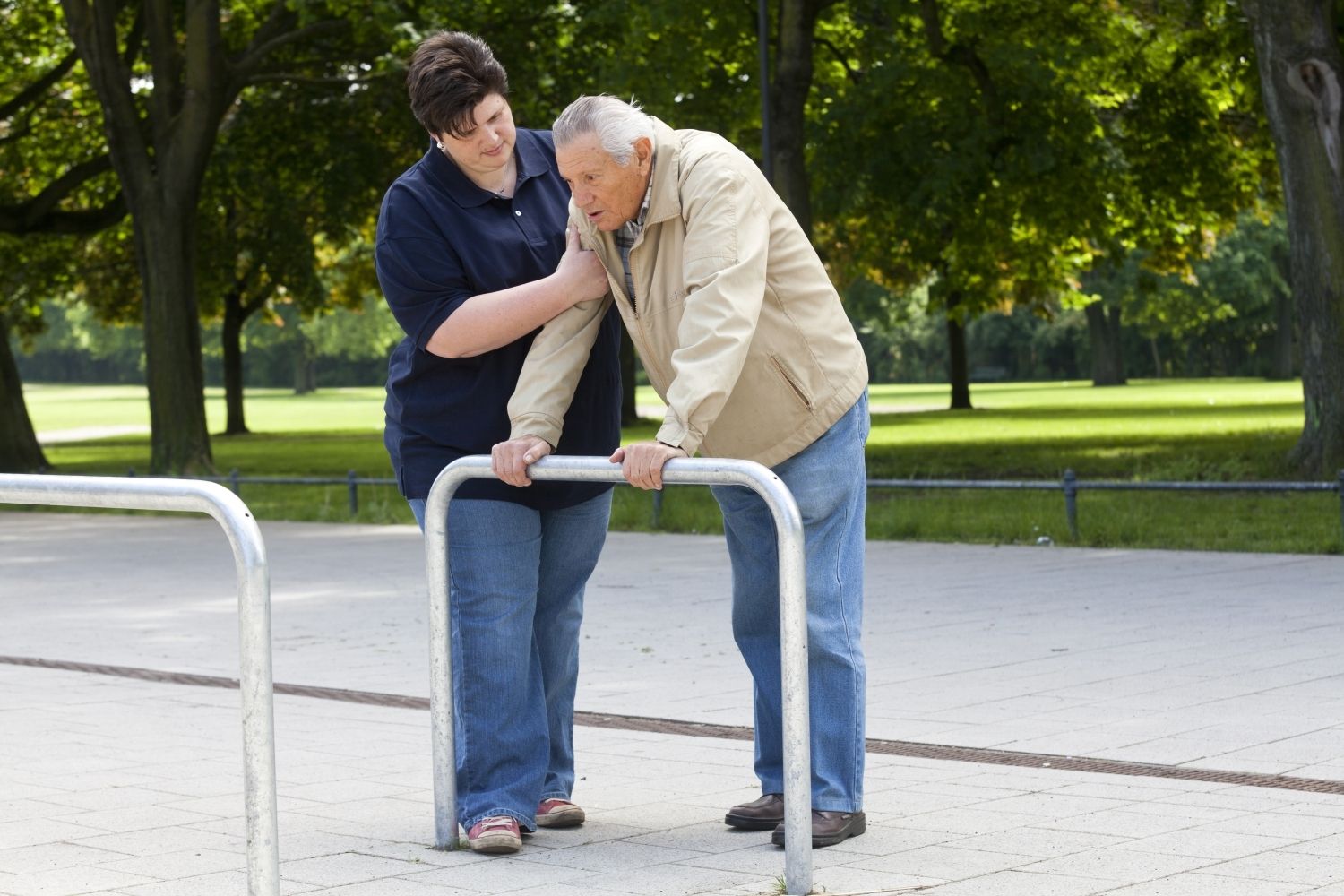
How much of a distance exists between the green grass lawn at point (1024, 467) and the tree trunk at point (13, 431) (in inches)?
44.4

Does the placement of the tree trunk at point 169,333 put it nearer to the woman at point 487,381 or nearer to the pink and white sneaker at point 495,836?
the woman at point 487,381

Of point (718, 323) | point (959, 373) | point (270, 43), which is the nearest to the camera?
point (718, 323)

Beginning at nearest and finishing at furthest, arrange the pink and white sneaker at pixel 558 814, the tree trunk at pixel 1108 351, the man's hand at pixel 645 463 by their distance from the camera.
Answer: the man's hand at pixel 645 463
the pink and white sneaker at pixel 558 814
the tree trunk at pixel 1108 351

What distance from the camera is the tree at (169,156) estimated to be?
76.8 feet

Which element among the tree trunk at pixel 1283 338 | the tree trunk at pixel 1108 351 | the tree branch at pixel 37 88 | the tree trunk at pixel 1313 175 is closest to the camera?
the tree trunk at pixel 1313 175

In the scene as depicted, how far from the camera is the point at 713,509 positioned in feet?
53.8

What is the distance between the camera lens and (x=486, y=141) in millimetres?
4660

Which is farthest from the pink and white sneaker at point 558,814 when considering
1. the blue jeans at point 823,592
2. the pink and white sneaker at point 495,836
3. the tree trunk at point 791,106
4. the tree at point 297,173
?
the tree at point 297,173

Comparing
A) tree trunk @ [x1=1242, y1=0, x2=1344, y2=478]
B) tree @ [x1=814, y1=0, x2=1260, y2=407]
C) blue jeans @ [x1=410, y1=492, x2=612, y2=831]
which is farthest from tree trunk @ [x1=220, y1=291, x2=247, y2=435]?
blue jeans @ [x1=410, y1=492, x2=612, y2=831]

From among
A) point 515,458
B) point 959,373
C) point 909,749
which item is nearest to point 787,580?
point 515,458

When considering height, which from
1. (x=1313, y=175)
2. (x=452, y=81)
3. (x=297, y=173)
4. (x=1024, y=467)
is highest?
(x=297, y=173)

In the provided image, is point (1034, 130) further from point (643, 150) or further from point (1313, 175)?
point (643, 150)

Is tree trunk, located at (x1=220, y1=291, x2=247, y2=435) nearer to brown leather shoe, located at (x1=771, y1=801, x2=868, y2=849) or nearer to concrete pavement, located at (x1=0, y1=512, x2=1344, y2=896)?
concrete pavement, located at (x1=0, y1=512, x2=1344, y2=896)

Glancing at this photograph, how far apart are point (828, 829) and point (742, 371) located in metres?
1.13
